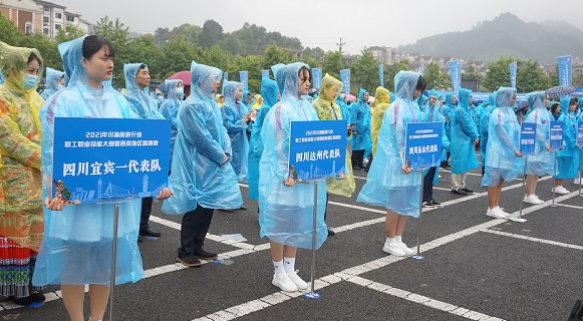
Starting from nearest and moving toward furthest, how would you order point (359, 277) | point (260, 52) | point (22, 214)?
point (22, 214), point (359, 277), point (260, 52)

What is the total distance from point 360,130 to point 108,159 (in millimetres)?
10967

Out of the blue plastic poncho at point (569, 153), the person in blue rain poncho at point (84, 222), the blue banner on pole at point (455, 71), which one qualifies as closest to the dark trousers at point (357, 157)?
the blue banner on pole at point (455, 71)

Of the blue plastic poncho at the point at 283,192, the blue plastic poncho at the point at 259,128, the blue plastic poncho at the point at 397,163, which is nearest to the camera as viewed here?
the blue plastic poncho at the point at 283,192

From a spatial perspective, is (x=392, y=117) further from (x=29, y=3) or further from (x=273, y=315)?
(x=29, y=3)

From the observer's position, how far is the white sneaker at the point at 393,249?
541 cm

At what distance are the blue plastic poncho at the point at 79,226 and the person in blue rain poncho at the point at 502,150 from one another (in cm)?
602

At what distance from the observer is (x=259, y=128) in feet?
22.9

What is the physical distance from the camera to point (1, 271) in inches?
148

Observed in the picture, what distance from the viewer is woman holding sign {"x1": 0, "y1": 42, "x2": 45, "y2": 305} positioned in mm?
3660

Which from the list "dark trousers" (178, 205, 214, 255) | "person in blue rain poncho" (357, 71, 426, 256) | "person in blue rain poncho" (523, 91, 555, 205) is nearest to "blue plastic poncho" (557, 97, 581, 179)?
"person in blue rain poncho" (523, 91, 555, 205)

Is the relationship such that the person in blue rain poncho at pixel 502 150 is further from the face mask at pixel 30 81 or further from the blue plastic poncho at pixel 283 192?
the face mask at pixel 30 81

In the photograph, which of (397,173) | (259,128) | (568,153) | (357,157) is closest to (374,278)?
(397,173)

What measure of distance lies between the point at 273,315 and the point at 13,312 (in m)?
1.97

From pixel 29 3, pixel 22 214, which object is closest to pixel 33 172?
pixel 22 214
